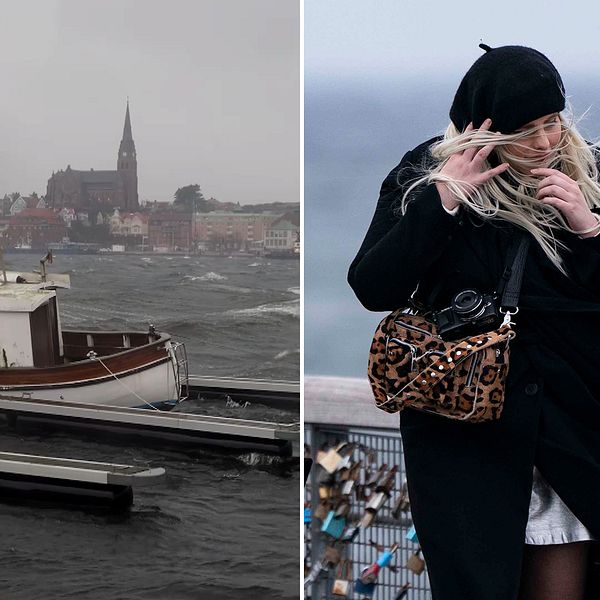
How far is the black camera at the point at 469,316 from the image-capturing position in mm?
1389

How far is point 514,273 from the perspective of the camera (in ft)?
4.61

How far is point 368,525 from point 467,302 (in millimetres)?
1152

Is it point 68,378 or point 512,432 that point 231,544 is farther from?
point 512,432

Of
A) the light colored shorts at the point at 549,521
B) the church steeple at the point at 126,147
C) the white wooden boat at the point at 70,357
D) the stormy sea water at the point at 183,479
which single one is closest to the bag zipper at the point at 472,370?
the light colored shorts at the point at 549,521

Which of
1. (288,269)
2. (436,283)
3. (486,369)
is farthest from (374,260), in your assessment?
(288,269)

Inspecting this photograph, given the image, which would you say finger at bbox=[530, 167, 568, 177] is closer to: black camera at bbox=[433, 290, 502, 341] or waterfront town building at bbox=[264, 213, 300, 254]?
black camera at bbox=[433, 290, 502, 341]

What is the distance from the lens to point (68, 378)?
274cm

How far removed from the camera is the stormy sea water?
8.75ft

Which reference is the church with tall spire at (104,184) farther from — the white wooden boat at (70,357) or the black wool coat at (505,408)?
the black wool coat at (505,408)

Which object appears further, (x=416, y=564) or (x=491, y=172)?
(x=416, y=564)

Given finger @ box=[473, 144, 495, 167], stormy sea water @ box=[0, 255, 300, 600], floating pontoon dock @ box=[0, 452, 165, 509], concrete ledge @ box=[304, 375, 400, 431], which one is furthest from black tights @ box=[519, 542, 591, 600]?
floating pontoon dock @ box=[0, 452, 165, 509]

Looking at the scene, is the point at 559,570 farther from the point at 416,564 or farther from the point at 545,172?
the point at 416,564

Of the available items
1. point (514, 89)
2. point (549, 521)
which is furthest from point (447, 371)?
point (514, 89)

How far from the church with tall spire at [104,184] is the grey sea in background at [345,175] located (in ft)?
1.87
